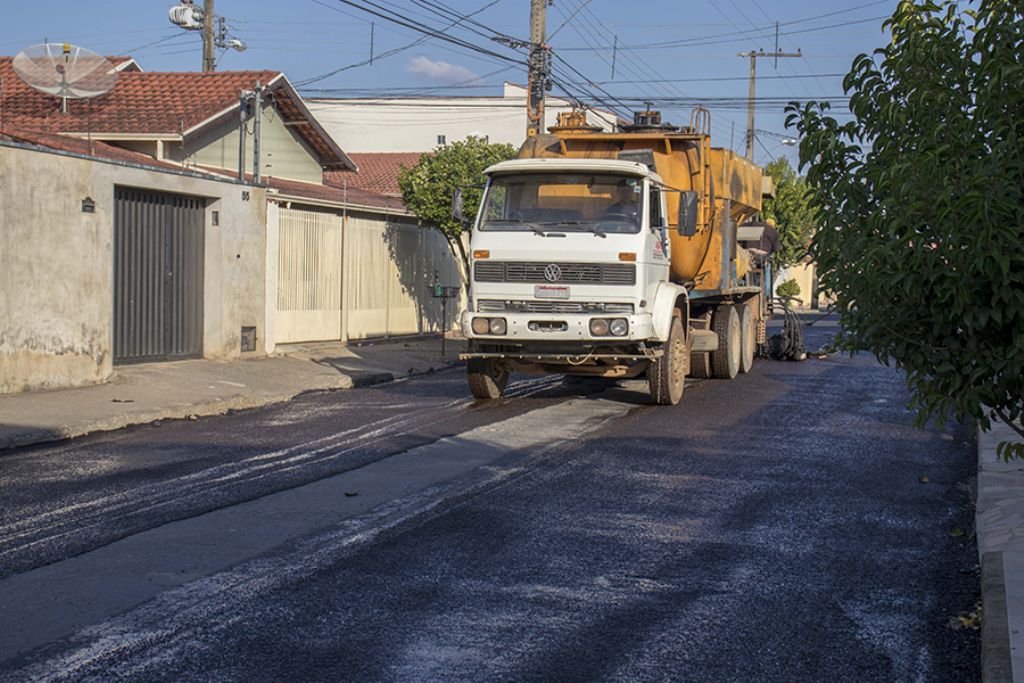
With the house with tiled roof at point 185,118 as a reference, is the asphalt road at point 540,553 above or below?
below

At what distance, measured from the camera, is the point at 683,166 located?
17.1m

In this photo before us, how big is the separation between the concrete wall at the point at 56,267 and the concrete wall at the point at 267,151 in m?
11.0

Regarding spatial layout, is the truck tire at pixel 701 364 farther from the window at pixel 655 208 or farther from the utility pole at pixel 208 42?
the utility pole at pixel 208 42

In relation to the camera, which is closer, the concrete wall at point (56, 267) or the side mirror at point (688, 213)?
the concrete wall at point (56, 267)

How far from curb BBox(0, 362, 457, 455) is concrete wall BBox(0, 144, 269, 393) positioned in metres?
2.00

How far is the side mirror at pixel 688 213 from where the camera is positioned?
1502cm

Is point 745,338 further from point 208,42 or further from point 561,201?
point 208,42

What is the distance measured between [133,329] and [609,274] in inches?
290

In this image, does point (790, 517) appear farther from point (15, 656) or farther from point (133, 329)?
point (133, 329)

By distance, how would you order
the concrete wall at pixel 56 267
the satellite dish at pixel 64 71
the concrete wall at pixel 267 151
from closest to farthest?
1. the concrete wall at pixel 56 267
2. the satellite dish at pixel 64 71
3. the concrete wall at pixel 267 151

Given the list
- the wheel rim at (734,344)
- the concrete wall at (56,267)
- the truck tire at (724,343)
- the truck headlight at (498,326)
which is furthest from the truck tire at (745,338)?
the concrete wall at (56,267)

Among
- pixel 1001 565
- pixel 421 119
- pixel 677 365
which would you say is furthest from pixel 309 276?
pixel 421 119

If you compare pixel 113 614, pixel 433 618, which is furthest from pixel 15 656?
pixel 433 618

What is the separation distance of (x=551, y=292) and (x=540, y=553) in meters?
6.91
